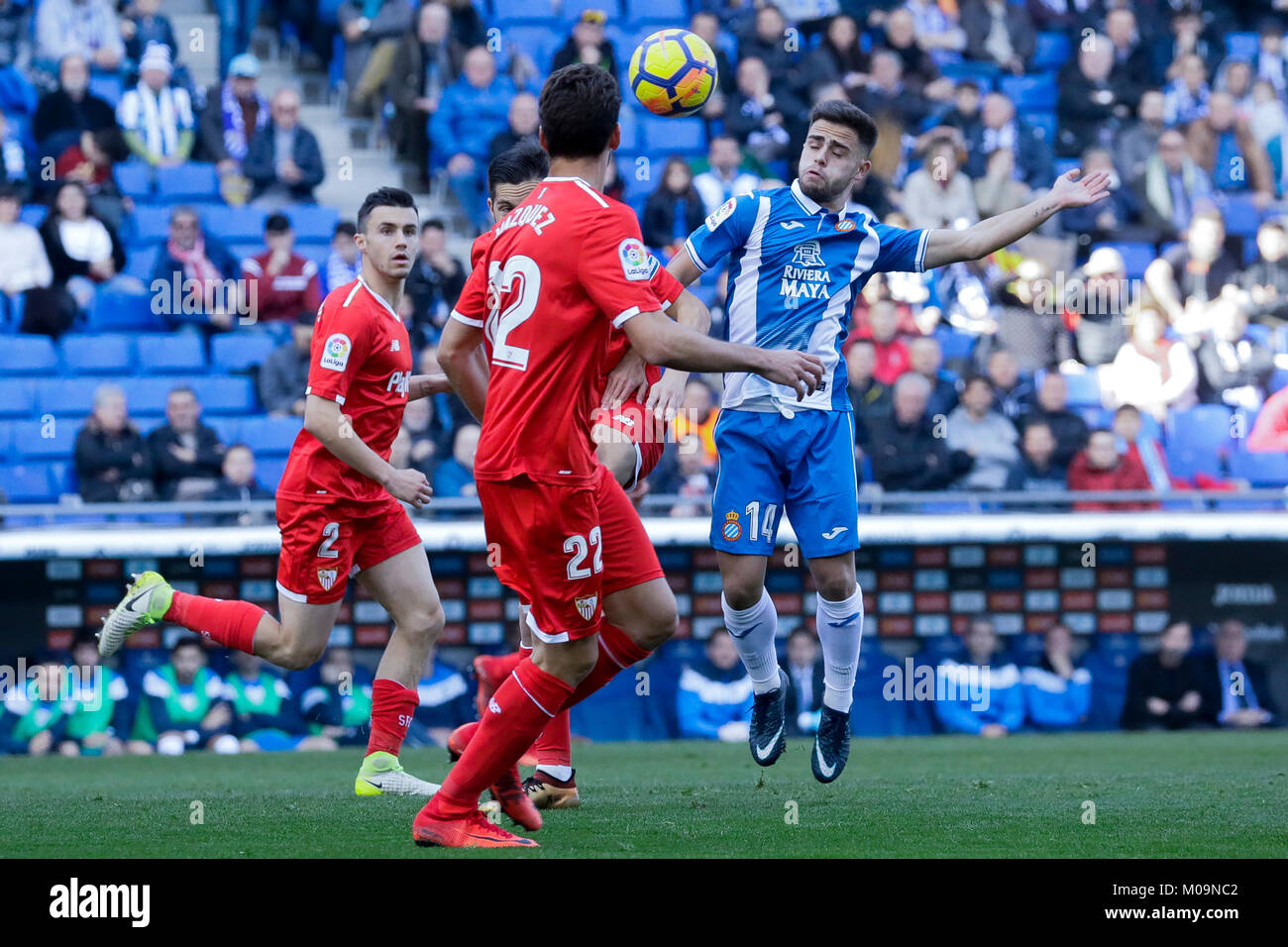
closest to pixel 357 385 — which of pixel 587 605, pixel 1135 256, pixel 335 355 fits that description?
pixel 335 355

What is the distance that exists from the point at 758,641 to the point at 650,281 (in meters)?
2.54

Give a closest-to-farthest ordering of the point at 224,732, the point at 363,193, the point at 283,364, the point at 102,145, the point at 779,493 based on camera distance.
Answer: the point at 779,493, the point at 224,732, the point at 283,364, the point at 102,145, the point at 363,193

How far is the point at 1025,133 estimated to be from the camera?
14930 millimetres

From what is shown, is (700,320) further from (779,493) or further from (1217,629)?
(1217,629)

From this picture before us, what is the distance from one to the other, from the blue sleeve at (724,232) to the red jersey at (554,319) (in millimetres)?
1825

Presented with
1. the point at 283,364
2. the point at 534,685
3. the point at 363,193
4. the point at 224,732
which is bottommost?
the point at 224,732

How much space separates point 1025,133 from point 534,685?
1113 centimetres

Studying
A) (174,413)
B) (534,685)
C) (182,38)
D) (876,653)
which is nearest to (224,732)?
(174,413)

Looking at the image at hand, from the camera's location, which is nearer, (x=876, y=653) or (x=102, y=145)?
(x=876, y=653)

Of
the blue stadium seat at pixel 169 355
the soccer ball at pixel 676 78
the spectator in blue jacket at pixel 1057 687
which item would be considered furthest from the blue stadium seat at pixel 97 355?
the spectator in blue jacket at pixel 1057 687

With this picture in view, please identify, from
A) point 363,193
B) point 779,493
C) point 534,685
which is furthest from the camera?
point 363,193

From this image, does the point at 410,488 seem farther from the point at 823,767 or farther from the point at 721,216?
the point at 823,767

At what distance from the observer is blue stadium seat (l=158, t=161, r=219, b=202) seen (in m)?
14.3

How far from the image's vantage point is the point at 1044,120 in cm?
1585
